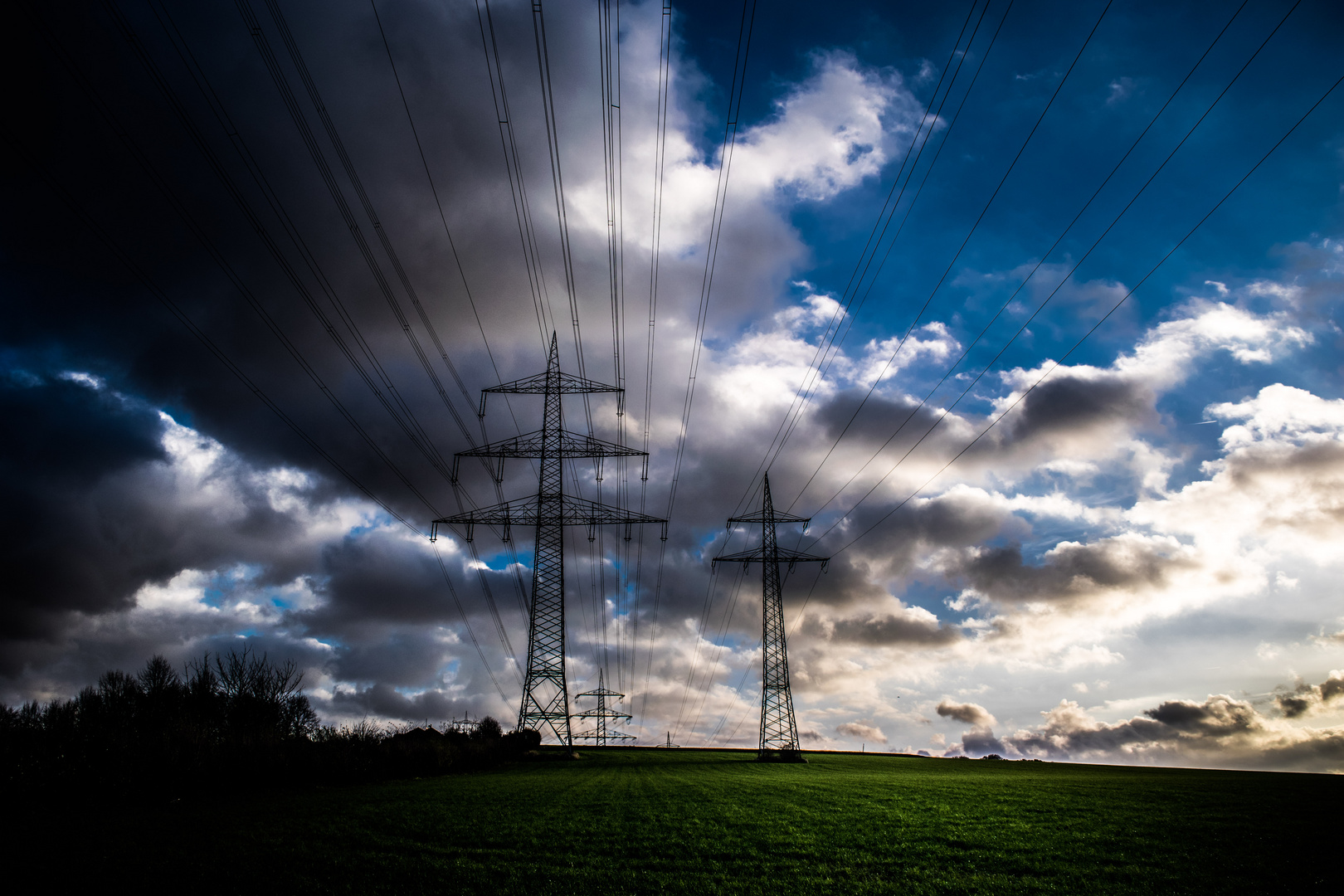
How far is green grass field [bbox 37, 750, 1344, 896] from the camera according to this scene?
37.7 feet

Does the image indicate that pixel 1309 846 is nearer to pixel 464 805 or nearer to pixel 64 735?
pixel 464 805

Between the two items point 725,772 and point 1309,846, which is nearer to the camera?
point 1309,846

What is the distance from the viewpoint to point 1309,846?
48.0 feet

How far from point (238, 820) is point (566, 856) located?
1133 centimetres

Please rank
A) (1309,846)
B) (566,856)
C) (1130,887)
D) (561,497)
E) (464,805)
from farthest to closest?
(561,497)
(464,805)
(1309,846)
(566,856)
(1130,887)

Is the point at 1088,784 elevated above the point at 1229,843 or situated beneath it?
situated beneath

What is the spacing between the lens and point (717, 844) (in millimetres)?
14555

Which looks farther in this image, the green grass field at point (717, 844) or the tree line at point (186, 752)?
the tree line at point (186, 752)

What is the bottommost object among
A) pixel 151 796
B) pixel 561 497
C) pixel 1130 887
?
pixel 151 796

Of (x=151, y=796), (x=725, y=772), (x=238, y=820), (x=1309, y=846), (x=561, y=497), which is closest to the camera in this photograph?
(x=1309, y=846)

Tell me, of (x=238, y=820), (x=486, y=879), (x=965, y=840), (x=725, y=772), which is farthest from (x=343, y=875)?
(x=725, y=772)

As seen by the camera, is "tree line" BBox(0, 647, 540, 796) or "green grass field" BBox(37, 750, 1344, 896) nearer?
"green grass field" BBox(37, 750, 1344, 896)

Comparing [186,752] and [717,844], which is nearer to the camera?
[717,844]

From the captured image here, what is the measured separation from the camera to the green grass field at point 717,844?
11.5m
